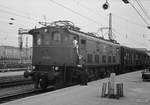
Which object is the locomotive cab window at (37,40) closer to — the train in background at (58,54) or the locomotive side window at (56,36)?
the train in background at (58,54)

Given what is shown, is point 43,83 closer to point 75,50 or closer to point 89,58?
point 75,50

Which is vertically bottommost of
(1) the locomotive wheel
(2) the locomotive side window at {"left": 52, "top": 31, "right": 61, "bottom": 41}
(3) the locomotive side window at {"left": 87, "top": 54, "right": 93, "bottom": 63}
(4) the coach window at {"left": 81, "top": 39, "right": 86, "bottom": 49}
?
(1) the locomotive wheel

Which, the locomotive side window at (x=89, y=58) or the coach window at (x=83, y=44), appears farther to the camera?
the locomotive side window at (x=89, y=58)

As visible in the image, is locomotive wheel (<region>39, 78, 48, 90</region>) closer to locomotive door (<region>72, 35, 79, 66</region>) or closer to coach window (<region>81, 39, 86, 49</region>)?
locomotive door (<region>72, 35, 79, 66</region>)

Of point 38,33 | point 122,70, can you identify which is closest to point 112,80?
point 38,33

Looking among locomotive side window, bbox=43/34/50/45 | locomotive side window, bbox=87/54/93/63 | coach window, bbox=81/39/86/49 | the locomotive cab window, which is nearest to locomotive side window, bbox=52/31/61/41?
locomotive side window, bbox=43/34/50/45

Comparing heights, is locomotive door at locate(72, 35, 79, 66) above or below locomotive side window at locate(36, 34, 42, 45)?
below

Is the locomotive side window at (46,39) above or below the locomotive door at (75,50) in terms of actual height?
above

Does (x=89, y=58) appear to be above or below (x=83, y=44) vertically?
below

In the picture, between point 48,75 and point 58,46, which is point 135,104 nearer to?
point 48,75

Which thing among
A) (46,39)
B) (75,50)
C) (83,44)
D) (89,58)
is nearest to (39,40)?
(46,39)

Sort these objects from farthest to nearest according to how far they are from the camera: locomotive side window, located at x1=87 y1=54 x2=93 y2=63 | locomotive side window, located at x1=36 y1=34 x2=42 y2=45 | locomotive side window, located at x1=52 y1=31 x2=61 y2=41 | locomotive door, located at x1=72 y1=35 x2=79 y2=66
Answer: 1. locomotive side window, located at x1=87 y1=54 x2=93 y2=63
2. locomotive side window, located at x1=36 y1=34 x2=42 y2=45
3. locomotive side window, located at x1=52 y1=31 x2=61 y2=41
4. locomotive door, located at x1=72 y1=35 x2=79 y2=66

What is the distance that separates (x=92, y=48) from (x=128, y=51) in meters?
12.7

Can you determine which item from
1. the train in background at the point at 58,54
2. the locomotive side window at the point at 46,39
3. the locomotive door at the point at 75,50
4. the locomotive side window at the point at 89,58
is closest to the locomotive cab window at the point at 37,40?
the train in background at the point at 58,54
